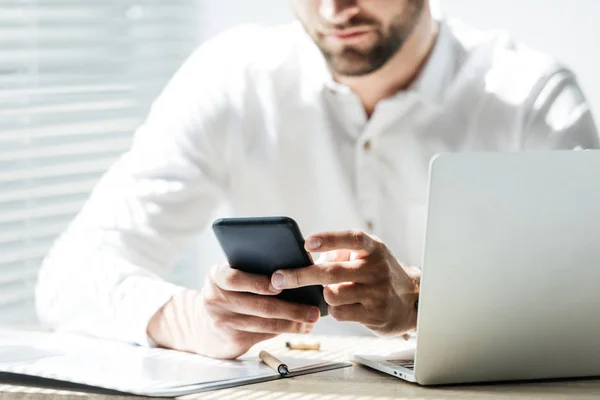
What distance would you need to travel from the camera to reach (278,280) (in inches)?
44.9

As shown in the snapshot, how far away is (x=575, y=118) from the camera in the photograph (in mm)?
1903

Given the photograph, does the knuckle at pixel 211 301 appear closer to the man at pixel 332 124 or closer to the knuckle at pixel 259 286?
the knuckle at pixel 259 286

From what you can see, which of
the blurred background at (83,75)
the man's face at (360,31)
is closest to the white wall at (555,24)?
the blurred background at (83,75)

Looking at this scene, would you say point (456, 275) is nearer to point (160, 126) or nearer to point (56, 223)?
point (160, 126)

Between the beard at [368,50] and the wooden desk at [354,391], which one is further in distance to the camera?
the beard at [368,50]

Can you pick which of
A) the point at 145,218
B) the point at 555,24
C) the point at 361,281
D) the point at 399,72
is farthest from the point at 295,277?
the point at 555,24

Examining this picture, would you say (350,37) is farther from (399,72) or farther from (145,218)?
(145,218)

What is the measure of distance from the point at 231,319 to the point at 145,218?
23.5 inches

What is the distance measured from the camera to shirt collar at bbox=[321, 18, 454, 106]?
1.95m

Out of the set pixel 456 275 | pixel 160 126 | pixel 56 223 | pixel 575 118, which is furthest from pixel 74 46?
pixel 456 275

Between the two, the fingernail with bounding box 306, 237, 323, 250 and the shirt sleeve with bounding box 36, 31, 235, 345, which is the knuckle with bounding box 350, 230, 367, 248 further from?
the shirt sleeve with bounding box 36, 31, 235, 345

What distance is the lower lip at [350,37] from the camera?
1.91 m

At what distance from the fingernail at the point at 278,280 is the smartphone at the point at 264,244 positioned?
0.01m

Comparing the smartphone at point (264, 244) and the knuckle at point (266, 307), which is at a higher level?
the smartphone at point (264, 244)
